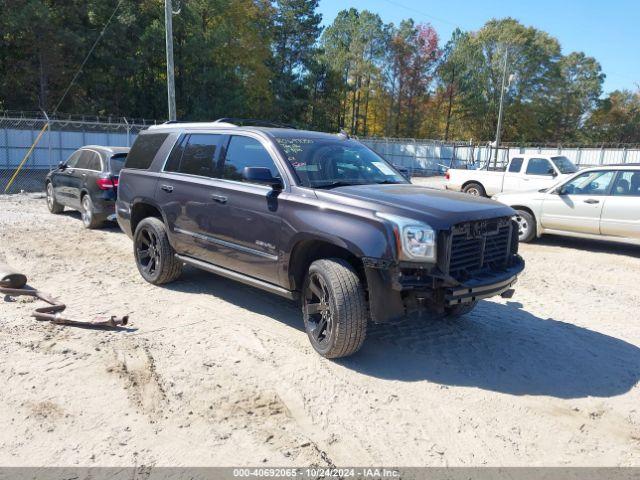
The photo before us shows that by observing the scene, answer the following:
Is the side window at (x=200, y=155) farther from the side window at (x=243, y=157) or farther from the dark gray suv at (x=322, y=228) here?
the side window at (x=243, y=157)

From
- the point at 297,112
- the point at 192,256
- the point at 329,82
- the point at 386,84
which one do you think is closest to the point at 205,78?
the point at 297,112

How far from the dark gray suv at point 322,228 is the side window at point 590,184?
5.45 metres

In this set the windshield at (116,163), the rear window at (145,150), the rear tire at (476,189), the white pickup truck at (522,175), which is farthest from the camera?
the rear tire at (476,189)

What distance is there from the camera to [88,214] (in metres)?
10.2

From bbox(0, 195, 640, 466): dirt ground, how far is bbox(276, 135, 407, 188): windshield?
1499 mm

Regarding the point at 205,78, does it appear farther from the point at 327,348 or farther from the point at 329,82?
the point at 327,348

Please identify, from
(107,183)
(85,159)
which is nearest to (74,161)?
(85,159)

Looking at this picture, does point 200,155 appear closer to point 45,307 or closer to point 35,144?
point 45,307

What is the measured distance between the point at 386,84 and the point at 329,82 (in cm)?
958

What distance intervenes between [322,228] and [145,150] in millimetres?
3427

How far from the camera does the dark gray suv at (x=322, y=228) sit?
3.95 m

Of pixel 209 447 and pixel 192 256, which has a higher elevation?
pixel 192 256

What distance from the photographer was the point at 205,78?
132ft

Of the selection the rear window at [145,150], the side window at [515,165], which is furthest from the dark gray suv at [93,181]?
the side window at [515,165]
